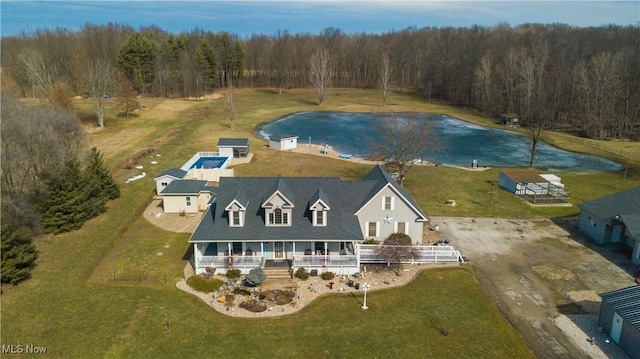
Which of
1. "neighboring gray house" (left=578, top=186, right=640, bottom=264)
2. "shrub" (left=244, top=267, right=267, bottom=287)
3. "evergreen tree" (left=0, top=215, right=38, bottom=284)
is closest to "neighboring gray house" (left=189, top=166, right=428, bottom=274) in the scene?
"shrub" (left=244, top=267, right=267, bottom=287)

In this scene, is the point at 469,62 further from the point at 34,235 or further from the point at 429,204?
the point at 34,235

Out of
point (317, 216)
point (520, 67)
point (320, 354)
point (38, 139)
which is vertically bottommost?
point (320, 354)

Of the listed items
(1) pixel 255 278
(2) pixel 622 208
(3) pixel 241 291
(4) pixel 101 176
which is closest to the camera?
(3) pixel 241 291

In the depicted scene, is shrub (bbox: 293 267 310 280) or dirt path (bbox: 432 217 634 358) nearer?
dirt path (bbox: 432 217 634 358)

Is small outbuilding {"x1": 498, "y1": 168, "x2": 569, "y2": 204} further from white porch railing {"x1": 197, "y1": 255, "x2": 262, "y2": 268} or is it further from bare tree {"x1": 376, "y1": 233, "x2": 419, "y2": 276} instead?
white porch railing {"x1": 197, "y1": 255, "x2": 262, "y2": 268}

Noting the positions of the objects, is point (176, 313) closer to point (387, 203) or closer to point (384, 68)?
point (387, 203)

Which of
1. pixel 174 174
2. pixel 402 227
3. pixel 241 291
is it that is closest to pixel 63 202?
pixel 174 174

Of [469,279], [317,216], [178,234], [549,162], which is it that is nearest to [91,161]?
[178,234]
